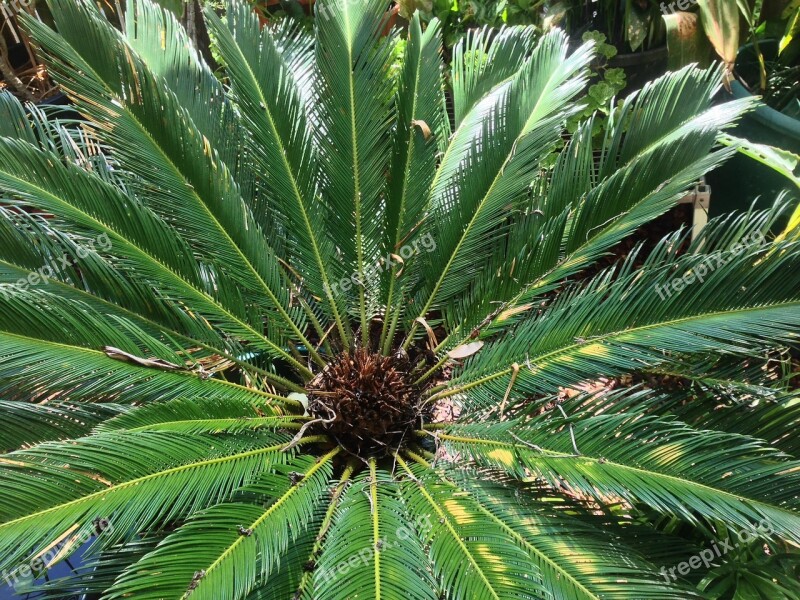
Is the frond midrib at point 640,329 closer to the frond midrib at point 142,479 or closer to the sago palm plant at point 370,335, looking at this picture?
the sago palm plant at point 370,335

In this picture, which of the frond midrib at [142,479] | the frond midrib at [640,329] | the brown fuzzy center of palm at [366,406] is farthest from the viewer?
the brown fuzzy center of palm at [366,406]

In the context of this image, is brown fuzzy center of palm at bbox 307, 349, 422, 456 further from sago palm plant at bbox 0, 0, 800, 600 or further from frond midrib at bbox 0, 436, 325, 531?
frond midrib at bbox 0, 436, 325, 531

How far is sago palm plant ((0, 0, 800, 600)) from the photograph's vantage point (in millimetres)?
955

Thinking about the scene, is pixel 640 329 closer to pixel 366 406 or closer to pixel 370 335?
pixel 366 406

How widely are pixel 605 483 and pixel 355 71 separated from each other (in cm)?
108

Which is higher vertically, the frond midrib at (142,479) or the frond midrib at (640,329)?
the frond midrib at (640,329)

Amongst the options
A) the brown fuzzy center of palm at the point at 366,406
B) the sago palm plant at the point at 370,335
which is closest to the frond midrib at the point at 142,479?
the sago palm plant at the point at 370,335

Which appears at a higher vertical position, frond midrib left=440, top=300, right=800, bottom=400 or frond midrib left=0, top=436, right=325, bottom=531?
frond midrib left=440, top=300, right=800, bottom=400

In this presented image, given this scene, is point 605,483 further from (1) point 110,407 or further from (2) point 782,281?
(1) point 110,407

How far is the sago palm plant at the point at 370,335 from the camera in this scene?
955 millimetres

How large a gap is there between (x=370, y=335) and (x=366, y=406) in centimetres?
36

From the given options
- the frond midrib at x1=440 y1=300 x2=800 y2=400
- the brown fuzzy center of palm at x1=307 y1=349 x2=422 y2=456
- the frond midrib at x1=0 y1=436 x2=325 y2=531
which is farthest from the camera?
the brown fuzzy center of palm at x1=307 y1=349 x2=422 y2=456

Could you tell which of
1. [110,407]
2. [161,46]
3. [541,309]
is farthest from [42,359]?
[541,309]

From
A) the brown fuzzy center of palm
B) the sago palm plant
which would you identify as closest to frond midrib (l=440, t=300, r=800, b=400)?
the sago palm plant
